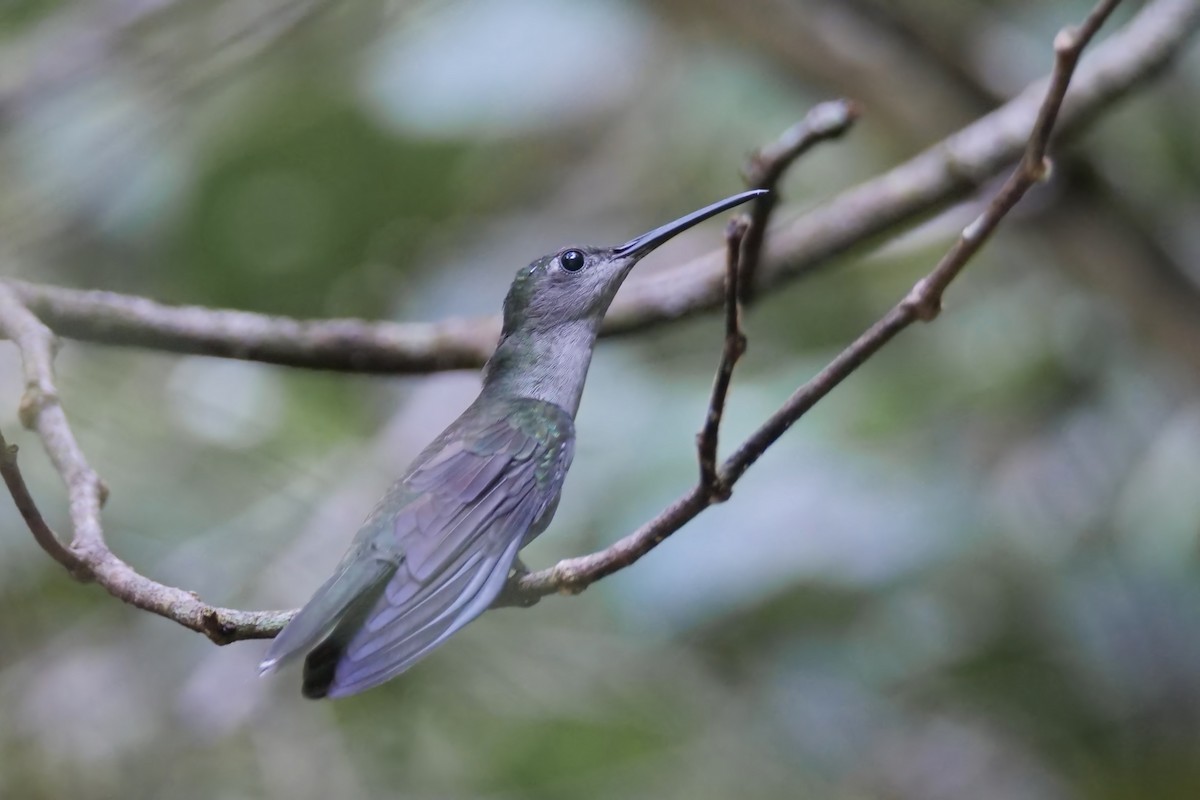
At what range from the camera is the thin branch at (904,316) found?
1.23 metres

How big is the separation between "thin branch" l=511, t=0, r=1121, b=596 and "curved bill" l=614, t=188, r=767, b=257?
27 cm

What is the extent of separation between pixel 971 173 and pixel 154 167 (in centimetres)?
234

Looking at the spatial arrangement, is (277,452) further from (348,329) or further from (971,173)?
(971,173)

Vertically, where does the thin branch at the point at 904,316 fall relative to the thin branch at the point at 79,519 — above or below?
above

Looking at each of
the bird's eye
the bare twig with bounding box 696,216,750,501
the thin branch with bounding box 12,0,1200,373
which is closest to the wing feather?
the bare twig with bounding box 696,216,750,501

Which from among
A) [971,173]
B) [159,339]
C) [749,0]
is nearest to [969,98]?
[749,0]

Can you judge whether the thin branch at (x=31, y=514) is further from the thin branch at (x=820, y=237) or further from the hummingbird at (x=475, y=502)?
the thin branch at (x=820, y=237)

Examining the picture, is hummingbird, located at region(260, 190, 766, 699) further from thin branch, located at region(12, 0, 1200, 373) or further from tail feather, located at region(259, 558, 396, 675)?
thin branch, located at region(12, 0, 1200, 373)

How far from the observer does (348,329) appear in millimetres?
2414

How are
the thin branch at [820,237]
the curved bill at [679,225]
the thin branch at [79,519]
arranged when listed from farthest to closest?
the thin branch at [820,237] → the curved bill at [679,225] → the thin branch at [79,519]

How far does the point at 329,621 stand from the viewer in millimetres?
1335

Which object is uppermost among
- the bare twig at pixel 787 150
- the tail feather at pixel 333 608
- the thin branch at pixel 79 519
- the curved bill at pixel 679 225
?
the bare twig at pixel 787 150

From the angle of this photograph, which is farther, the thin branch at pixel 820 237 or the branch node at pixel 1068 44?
the thin branch at pixel 820 237

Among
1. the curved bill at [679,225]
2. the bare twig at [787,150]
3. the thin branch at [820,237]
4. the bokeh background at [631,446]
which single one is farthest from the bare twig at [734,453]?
the bokeh background at [631,446]
